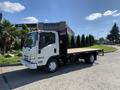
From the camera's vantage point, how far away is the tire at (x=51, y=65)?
1038 centimetres

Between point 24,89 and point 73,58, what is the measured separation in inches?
211

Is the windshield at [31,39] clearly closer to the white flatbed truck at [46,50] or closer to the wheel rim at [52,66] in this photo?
the white flatbed truck at [46,50]

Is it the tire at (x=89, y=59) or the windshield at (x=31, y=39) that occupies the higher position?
the windshield at (x=31, y=39)

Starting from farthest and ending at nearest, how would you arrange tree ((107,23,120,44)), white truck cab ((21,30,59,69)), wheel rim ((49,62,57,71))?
tree ((107,23,120,44)), wheel rim ((49,62,57,71)), white truck cab ((21,30,59,69))

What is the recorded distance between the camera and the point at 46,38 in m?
10.1

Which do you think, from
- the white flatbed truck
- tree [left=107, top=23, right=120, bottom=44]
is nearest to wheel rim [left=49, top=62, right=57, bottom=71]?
the white flatbed truck

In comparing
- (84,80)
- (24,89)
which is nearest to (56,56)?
(84,80)

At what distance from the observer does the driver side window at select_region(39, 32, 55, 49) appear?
9.79 meters

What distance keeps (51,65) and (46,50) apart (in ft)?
3.40

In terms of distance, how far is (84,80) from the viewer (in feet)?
29.0

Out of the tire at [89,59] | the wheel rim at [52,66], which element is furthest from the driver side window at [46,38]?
the tire at [89,59]

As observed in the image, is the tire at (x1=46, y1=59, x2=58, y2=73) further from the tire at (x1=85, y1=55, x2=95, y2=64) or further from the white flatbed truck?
the tire at (x1=85, y1=55, x2=95, y2=64)

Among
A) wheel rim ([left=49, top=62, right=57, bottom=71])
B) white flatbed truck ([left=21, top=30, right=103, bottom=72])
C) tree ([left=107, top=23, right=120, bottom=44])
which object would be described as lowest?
wheel rim ([left=49, top=62, right=57, bottom=71])

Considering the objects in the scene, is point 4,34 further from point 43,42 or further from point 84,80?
point 84,80
